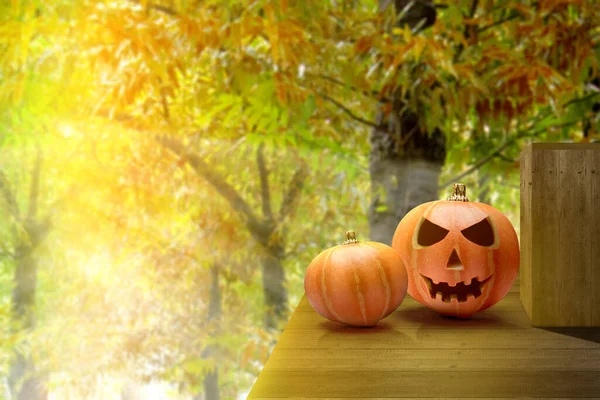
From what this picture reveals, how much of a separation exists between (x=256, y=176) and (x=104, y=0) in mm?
1075

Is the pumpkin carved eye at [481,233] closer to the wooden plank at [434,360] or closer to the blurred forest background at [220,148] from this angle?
the wooden plank at [434,360]

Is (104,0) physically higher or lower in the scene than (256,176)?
higher

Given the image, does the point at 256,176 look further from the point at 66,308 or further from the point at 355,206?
the point at 66,308

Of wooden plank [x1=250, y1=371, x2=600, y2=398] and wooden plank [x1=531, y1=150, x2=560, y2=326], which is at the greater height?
wooden plank [x1=531, y1=150, x2=560, y2=326]

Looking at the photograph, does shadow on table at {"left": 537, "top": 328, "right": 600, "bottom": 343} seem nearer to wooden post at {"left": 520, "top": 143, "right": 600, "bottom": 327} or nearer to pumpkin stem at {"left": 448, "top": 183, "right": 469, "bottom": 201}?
wooden post at {"left": 520, "top": 143, "right": 600, "bottom": 327}

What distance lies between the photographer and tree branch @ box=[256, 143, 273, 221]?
9.60 ft

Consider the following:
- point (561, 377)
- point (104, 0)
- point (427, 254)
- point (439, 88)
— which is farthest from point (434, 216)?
point (104, 0)

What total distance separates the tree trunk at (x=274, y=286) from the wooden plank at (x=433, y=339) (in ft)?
7.56

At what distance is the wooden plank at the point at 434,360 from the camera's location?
0.55m

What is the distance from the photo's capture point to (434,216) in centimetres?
75

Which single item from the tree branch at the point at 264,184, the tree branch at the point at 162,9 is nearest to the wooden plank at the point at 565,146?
the tree branch at the point at 162,9

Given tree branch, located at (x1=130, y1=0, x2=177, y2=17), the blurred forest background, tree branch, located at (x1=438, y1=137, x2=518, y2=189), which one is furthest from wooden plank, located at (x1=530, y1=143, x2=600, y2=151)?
tree branch, located at (x1=130, y1=0, x2=177, y2=17)

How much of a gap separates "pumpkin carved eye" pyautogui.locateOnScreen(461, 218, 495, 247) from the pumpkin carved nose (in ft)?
0.16

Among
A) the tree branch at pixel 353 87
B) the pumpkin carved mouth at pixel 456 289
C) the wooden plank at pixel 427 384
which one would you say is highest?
the tree branch at pixel 353 87
